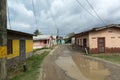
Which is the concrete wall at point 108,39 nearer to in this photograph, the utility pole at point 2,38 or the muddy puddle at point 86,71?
the muddy puddle at point 86,71

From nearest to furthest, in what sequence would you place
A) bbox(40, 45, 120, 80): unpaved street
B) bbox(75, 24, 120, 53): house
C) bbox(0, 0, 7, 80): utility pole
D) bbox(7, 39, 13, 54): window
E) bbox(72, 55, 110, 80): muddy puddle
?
bbox(0, 0, 7, 80): utility pole → bbox(40, 45, 120, 80): unpaved street → bbox(72, 55, 110, 80): muddy puddle → bbox(7, 39, 13, 54): window → bbox(75, 24, 120, 53): house

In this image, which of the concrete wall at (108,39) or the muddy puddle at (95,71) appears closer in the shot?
the muddy puddle at (95,71)

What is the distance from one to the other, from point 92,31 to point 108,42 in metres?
2.78

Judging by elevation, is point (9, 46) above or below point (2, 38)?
below

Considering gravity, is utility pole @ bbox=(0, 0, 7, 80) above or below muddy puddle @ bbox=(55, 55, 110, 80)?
above

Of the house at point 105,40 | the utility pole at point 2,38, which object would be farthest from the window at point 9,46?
the house at point 105,40

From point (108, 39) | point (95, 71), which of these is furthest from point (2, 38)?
point (108, 39)

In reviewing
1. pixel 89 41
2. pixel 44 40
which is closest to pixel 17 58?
pixel 89 41

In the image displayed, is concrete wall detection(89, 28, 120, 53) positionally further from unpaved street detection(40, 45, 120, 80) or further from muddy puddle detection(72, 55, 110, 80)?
muddy puddle detection(72, 55, 110, 80)

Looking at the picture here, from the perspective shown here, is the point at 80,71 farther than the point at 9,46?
No

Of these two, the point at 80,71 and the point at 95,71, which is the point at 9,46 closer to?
the point at 80,71

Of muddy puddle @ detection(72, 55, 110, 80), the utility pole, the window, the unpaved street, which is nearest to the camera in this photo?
the utility pole

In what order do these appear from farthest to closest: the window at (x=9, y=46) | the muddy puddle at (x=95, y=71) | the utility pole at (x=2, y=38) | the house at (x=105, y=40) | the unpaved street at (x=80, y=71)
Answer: the house at (x=105, y=40)
the window at (x=9, y=46)
the muddy puddle at (x=95, y=71)
the unpaved street at (x=80, y=71)
the utility pole at (x=2, y=38)

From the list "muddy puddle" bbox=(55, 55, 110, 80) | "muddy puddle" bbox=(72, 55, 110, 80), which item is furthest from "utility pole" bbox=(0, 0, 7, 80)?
"muddy puddle" bbox=(72, 55, 110, 80)
